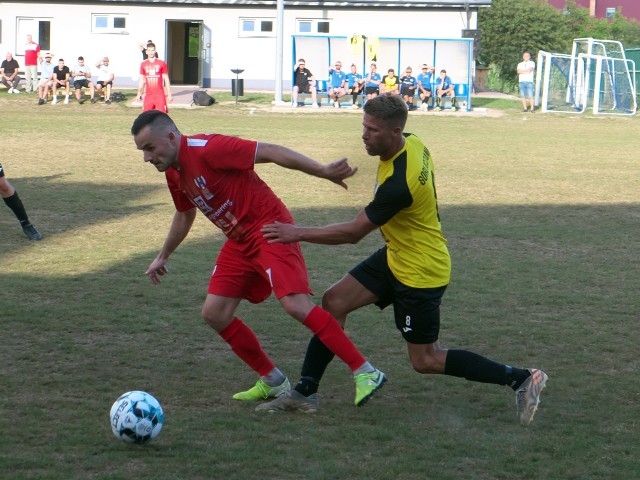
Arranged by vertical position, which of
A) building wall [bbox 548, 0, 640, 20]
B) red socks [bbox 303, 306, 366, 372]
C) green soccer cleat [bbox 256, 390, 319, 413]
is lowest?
green soccer cleat [bbox 256, 390, 319, 413]

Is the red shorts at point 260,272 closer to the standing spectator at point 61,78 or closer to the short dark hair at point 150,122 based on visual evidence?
the short dark hair at point 150,122

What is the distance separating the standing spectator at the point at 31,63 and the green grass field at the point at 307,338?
2055 cm

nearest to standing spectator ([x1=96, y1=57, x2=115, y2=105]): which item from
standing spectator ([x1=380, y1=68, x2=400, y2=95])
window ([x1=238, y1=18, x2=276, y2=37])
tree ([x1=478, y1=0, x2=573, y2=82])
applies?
standing spectator ([x1=380, y1=68, x2=400, y2=95])

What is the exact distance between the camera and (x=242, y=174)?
5180 mm

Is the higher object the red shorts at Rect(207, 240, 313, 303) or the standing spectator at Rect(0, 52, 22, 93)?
the standing spectator at Rect(0, 52, 22, 93)

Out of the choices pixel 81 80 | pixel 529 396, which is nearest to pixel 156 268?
pixel 529 396

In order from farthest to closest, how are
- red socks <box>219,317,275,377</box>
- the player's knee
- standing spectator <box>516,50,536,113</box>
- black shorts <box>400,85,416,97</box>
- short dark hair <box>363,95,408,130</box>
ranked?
standing spectator <box>516,50,536,113</box> → black shorts <box>400,85,416,97</box> → red socks <box>219,317,275,377</box> → the player's knee → short dark hair <box>363,95,408,130</box>

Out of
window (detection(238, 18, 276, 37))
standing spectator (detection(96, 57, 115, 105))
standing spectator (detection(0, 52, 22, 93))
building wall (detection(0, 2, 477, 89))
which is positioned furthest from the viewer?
window (detection(238, 18, 276, 37))

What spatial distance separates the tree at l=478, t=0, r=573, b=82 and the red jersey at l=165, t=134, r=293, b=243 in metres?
43.6

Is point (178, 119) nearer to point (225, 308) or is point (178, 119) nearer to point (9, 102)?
point (9, 102)

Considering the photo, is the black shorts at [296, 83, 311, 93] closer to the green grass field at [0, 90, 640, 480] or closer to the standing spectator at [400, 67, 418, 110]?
the standing spectator at [400, 67, 418, 110]

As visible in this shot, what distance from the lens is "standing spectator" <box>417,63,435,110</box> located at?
30.9 metres

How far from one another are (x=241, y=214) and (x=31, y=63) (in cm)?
3023

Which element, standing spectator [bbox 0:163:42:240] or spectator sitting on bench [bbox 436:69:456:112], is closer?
standing spectator [bbox 0:163:42:240]
